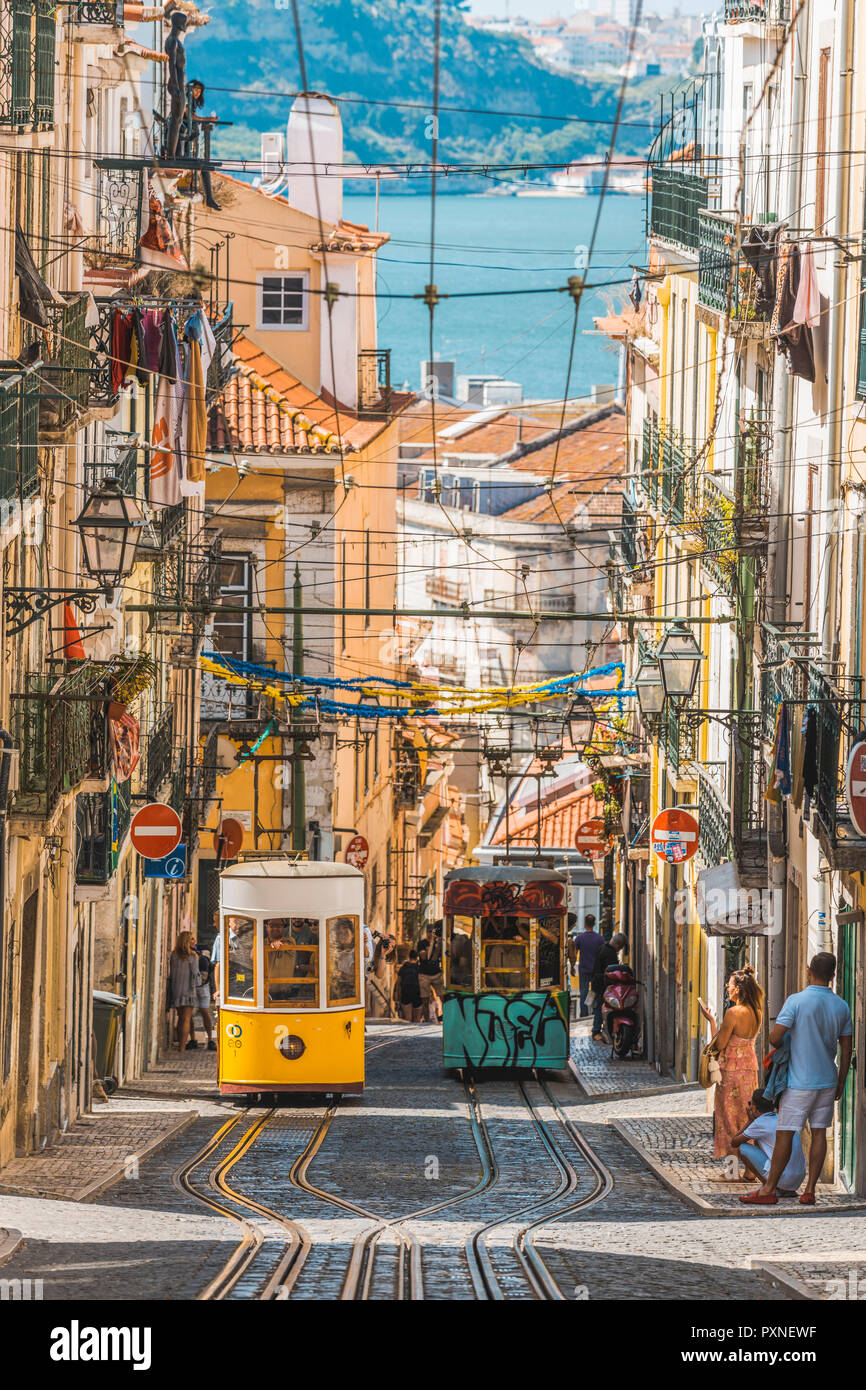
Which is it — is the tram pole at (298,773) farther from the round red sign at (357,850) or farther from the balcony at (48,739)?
the balcony at (48,739)

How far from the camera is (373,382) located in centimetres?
3684

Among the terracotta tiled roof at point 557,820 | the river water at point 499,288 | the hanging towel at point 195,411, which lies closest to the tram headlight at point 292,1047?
the hanging towel at point 195,411

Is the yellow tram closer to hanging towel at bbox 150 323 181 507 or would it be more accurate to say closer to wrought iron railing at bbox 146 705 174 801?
wrought iron railing at bbox 146 705 174 801

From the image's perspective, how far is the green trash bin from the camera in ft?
69.1

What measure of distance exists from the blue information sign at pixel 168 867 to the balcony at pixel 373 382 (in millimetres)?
12967

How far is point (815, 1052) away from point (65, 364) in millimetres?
7605

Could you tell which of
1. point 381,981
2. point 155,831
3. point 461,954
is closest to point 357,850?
point 381,981

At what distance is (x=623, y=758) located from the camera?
3219 centimetres

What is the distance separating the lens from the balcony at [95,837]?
18.8 m

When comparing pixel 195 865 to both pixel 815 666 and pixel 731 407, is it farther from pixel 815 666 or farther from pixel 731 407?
pixel 815 666

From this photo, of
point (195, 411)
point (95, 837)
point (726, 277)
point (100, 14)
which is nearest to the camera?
point (100, 14)

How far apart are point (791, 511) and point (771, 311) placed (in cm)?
160

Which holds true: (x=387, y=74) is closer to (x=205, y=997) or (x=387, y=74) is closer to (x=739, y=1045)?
(x=205, y=997)
